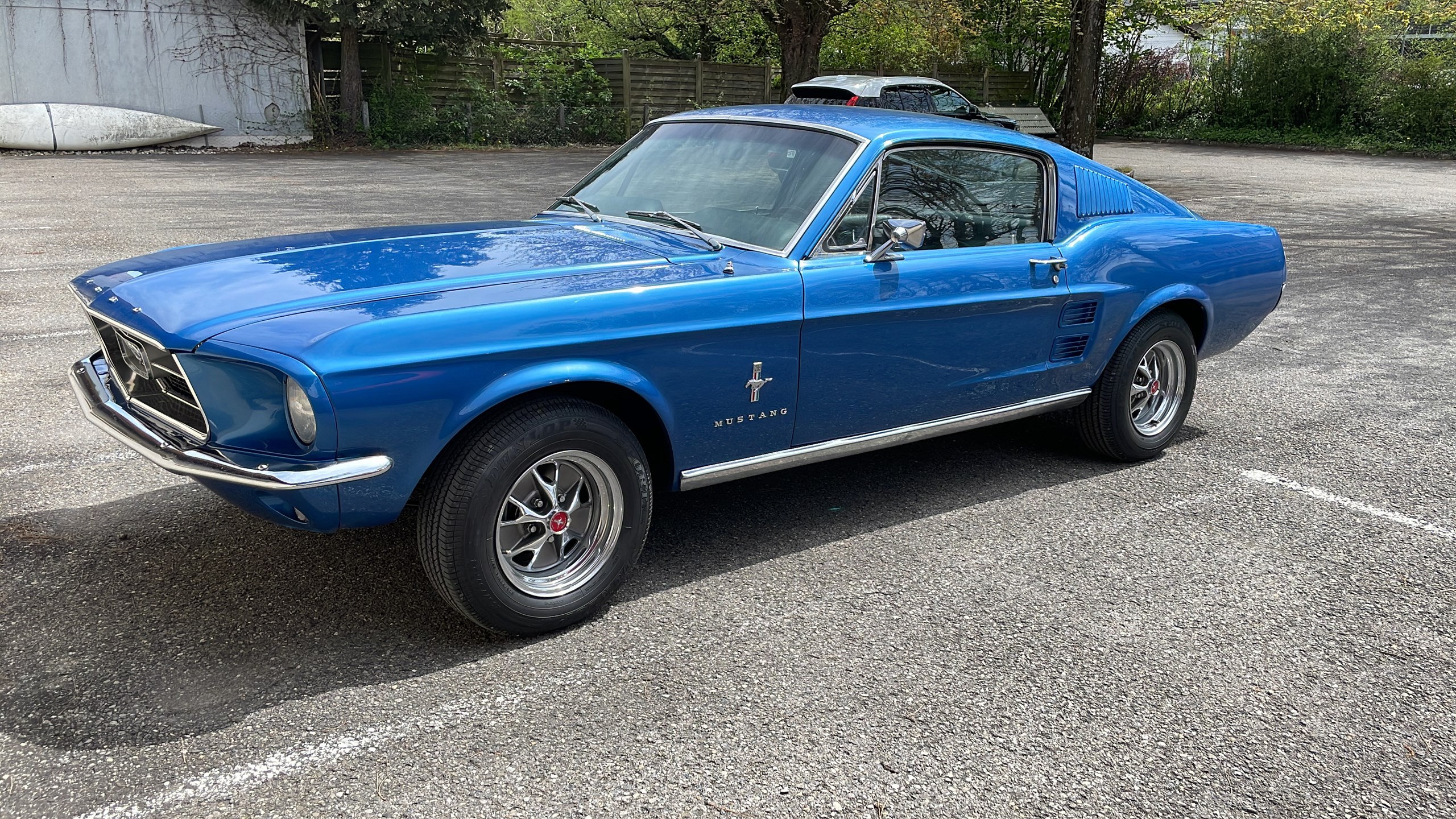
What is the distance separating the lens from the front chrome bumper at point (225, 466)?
2893 millimetres

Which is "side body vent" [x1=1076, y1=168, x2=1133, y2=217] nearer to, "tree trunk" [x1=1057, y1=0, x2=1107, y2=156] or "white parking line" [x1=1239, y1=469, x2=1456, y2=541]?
"white parking line" [x1=1239, y1=469, x2=1456, y2=541]

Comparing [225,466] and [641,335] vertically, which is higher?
[641,335]

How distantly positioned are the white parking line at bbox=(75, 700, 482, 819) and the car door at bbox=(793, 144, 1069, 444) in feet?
5.14

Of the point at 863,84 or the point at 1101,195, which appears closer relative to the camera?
the point at 1101,195

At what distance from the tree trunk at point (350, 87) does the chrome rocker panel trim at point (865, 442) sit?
19.5 metres

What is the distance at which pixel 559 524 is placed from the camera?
341 centimetres

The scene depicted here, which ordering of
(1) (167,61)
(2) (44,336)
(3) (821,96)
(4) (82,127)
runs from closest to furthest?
(2) (44,336), (3) (821,96), (4) (82,127), (1) (167,61)

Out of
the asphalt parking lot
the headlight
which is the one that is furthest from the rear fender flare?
the headlight

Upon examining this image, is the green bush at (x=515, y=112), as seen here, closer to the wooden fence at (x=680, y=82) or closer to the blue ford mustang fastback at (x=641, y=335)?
the wooden fence at (x=680, y=82)

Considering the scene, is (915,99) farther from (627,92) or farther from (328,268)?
(328,268)

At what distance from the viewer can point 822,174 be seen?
4074 mm

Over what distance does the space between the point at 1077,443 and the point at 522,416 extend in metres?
3.04

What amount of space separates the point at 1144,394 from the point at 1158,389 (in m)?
0.12

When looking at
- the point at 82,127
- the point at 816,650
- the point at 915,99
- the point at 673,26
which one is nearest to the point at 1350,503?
the point at 816,650
